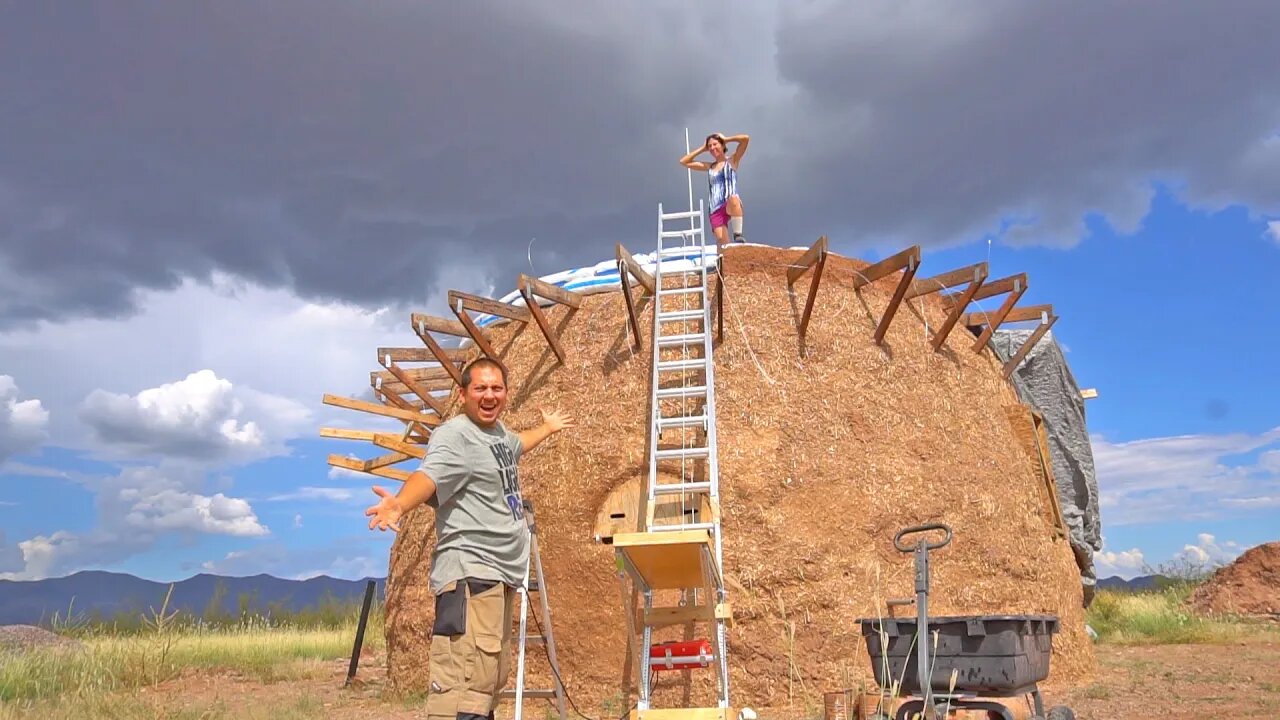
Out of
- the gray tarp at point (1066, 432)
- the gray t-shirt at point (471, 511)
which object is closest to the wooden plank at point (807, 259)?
the gray t-shirt at point (471, 511)

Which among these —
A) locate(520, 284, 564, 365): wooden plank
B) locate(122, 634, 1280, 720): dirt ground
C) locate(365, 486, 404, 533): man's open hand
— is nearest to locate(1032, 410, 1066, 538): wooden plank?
locate(122, 634, 1280, 720): dirt ground

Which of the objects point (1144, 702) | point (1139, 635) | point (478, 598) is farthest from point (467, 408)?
point (1139, 635)

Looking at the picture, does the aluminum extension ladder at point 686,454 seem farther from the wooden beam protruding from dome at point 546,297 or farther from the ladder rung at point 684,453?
the wooden beam protruding from dome at point 546,297

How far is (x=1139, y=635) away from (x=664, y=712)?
11230 mm

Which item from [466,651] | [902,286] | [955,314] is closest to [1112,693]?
[955,314]

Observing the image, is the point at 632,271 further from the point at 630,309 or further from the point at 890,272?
the point at 890,272

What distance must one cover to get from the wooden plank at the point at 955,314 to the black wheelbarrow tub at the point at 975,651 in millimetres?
4764

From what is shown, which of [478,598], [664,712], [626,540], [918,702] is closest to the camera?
[478,598]

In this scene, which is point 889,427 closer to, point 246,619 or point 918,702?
point 918,702

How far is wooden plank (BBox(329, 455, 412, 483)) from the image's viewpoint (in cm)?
1051

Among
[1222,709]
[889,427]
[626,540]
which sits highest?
[889,427]

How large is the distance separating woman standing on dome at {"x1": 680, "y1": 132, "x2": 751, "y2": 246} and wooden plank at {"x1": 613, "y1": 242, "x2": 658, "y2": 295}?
109cm

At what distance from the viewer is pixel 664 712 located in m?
6.22

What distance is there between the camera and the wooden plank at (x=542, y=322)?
8.69 meters
